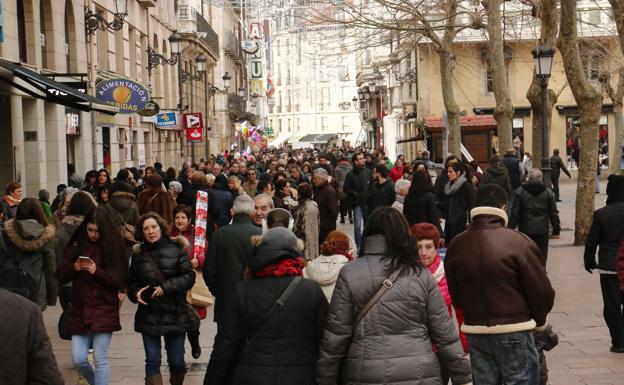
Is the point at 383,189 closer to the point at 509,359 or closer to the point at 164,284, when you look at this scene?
the point at 164,284

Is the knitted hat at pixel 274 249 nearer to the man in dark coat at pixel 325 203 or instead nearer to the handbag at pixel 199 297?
the handbag at pixel 199 297

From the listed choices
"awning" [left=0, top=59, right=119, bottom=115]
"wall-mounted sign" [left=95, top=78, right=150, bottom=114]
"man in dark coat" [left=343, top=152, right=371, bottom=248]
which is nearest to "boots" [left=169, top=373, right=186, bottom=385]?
A: "awning" [left=0, top=59, right=119, bottom=115]

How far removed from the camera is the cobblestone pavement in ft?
31.8

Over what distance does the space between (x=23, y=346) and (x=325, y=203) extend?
11736 millimetres

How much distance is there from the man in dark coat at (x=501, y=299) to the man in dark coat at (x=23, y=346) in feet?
9.37

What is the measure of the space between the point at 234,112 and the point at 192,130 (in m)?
36.7

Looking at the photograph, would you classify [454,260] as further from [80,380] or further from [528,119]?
[528,119]

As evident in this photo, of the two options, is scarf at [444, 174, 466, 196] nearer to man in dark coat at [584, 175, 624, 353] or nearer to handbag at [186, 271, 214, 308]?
man in dark coat at [584, 175, 624, 353]

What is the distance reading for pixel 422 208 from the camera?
14.7 meters

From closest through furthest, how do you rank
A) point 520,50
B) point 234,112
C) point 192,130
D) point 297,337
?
point 297,337
point 192,130
point 520,50
point 234,112

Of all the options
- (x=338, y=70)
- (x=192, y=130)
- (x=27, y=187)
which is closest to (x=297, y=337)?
(x=27, y=187)

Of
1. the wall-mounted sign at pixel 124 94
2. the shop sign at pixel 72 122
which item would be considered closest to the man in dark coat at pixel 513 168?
the wall-mounted sign at pixel 124 94

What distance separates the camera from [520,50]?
48.8 metres

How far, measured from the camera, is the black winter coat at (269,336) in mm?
5680
